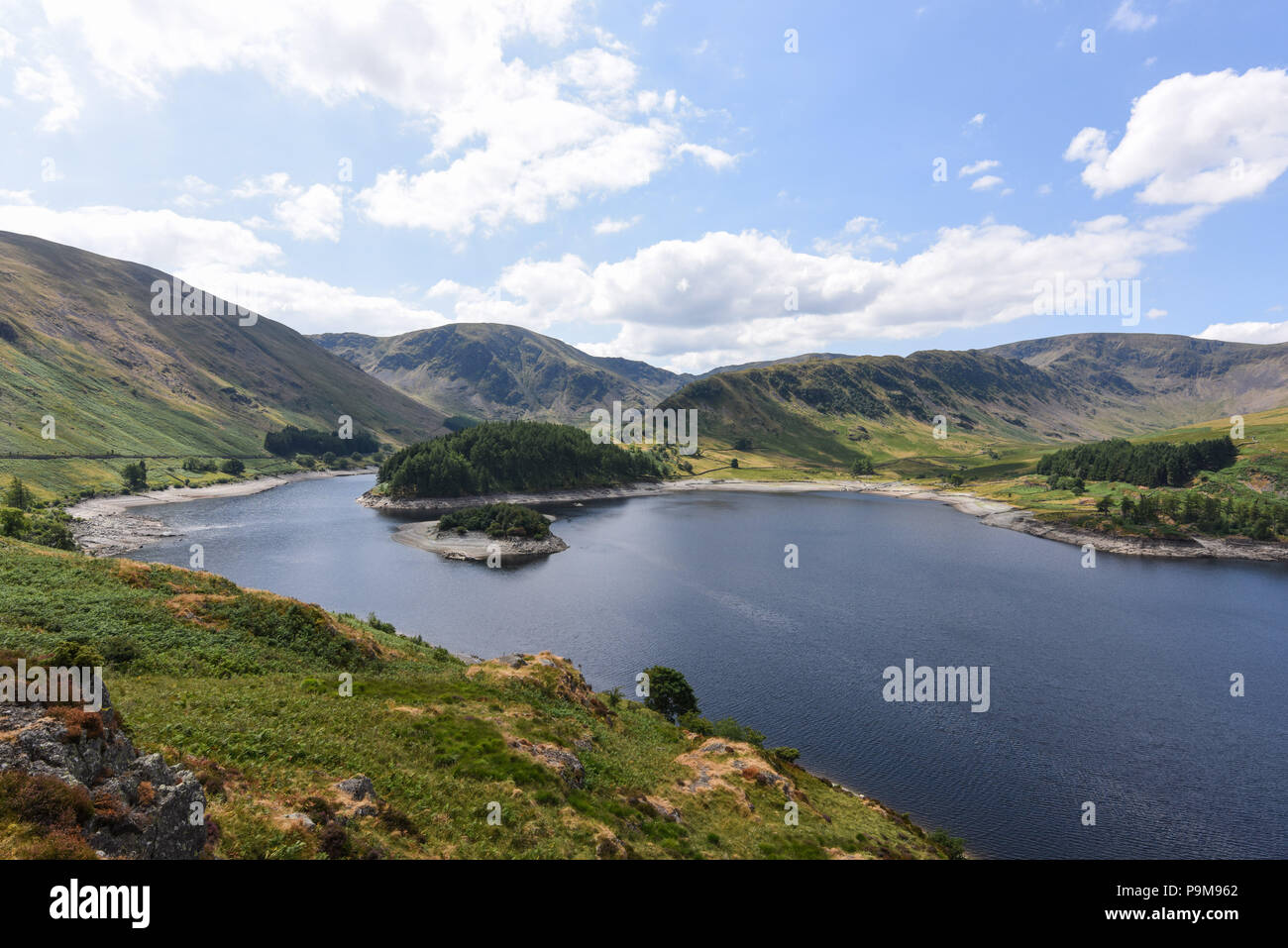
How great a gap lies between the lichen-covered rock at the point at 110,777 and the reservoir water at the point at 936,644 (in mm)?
41860

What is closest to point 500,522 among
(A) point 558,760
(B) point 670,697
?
(B) point 670,697

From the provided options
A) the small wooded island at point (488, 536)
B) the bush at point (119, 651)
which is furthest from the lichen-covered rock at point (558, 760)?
the small wooded island at point (488, 536)

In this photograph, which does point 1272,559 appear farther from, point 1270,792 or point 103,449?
point 103,449

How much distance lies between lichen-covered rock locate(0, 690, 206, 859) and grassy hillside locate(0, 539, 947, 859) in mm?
1224

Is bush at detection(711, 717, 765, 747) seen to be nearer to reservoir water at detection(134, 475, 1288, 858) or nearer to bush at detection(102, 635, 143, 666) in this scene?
reservoir water at detection(134, 475, 1288, 858)

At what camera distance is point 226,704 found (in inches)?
997

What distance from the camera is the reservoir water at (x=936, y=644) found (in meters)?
41.2

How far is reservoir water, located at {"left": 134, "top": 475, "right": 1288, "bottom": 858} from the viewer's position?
135 ft

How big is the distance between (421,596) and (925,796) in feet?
233

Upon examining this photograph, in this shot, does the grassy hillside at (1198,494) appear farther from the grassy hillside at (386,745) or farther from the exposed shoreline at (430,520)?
the grassy hillside at (386,745)

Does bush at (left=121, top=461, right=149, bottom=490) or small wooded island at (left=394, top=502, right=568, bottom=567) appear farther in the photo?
bush at (left=121, top=461, right=149, bottom=490)

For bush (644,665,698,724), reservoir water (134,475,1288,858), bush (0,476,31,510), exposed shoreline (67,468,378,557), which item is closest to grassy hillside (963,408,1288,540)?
reservoir water (134,475,1288,858)
